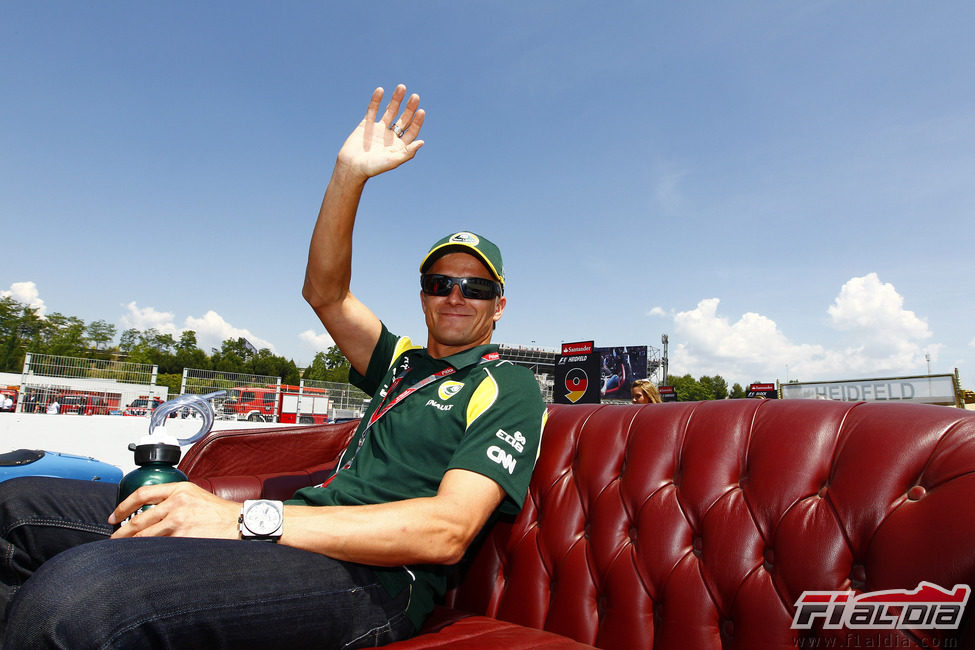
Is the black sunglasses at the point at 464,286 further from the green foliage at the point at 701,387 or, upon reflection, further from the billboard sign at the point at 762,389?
the green foliage at the point at 701,387

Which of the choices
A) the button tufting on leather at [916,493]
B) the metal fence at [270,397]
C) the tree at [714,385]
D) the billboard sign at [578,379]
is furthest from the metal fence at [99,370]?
the tree at [714,385]

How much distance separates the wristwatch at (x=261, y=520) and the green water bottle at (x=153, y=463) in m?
0.30

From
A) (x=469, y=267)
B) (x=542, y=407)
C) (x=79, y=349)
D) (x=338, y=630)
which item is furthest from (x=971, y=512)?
(x=79, y=349)

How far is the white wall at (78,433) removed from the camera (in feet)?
19.0

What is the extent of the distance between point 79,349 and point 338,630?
77.9 m

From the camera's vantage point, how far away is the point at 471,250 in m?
2.31

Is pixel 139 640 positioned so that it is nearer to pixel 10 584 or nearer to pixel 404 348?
pixel 10 584

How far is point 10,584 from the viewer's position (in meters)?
1.88

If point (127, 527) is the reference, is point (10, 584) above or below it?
below

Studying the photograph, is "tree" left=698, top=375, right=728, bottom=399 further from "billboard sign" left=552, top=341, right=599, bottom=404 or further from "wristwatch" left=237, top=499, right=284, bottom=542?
"wristwatch" left=237, top=499, right=284, bottom=542

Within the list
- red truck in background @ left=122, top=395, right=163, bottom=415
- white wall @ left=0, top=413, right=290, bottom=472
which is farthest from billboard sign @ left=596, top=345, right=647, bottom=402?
white wall @ left=0, top=413, right=290, bottom=472

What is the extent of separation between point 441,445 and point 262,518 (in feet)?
1.98

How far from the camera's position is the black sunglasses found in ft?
7.57

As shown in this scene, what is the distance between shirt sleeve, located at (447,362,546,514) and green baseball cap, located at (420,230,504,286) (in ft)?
1.72
